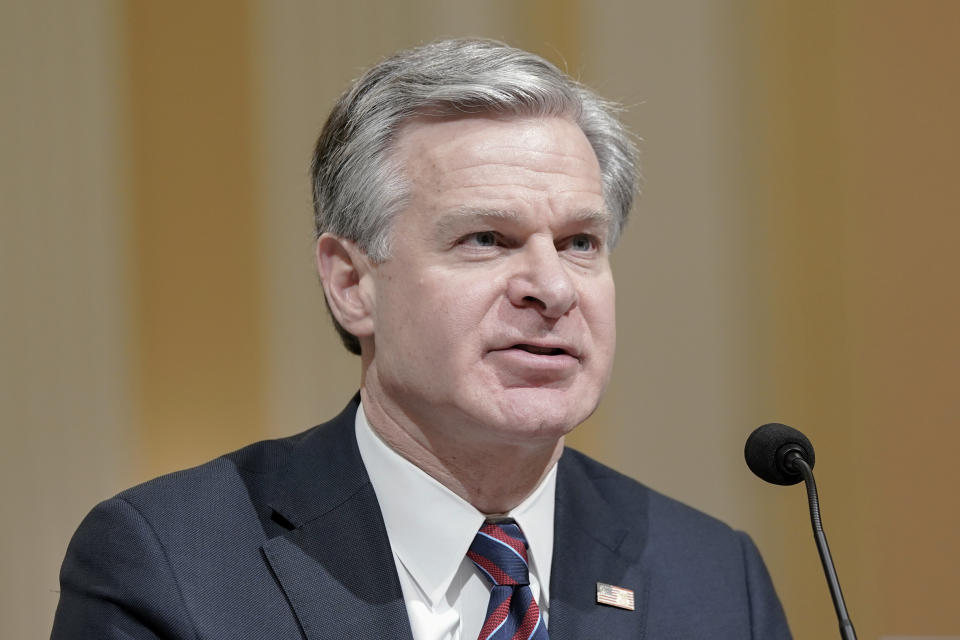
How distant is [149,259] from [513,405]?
1367 mm

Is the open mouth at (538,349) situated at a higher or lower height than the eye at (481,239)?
lower

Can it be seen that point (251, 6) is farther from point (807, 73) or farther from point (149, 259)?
point (807, 73)

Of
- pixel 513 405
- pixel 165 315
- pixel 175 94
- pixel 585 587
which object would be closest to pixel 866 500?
pixel 585 587

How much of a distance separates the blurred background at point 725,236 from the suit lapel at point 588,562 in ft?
2.98

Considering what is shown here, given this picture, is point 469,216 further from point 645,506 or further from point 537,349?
point 645,506

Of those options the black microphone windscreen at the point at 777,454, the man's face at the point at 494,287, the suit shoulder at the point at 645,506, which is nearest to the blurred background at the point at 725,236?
the suit shoulder at the point at 645,506

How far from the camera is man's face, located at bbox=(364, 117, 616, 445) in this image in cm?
185

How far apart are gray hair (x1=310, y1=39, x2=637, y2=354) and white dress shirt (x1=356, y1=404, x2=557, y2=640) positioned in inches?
15.8

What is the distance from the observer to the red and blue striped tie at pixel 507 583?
6.17 ft

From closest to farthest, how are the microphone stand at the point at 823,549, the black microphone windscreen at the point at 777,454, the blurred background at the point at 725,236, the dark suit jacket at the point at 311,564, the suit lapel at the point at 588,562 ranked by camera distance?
the microphone stand at the point at 823,549 < the black microphone windscreen at the point at 777,454 < the dark suit jacket at the point at 311,564 < the suit lapel at the point at 588,562 < the blurred background at the point at 725,236

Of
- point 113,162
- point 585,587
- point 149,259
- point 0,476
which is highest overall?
point 113,162

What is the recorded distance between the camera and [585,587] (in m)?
2.06

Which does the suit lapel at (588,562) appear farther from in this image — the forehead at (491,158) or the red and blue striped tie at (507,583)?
the forehead at (491,158)

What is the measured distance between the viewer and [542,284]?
1835 mm
